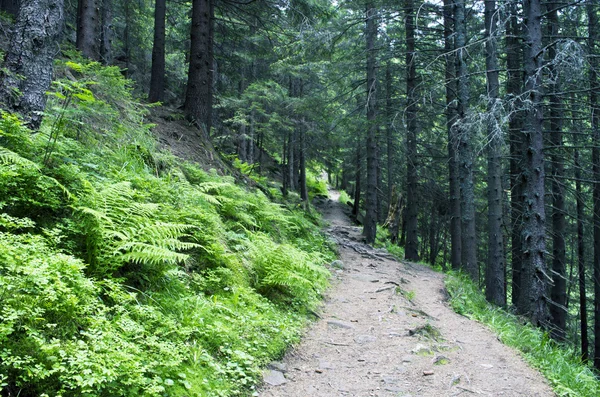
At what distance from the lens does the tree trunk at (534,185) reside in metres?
7.71

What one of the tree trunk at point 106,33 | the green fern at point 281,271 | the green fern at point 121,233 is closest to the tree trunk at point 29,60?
the green fern at point 121,233

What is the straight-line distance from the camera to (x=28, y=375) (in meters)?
2.34

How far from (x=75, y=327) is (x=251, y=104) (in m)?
18.4

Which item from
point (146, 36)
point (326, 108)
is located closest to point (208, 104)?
point (326, 108)

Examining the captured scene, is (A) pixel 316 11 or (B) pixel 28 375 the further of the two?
(A) pixel 316 11

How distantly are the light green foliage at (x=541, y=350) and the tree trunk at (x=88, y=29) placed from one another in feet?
34.7

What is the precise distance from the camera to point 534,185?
773 centimetres

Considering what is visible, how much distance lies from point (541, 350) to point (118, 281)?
6211 mm

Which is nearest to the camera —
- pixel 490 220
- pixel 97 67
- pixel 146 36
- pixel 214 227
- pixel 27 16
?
pixel 27 16

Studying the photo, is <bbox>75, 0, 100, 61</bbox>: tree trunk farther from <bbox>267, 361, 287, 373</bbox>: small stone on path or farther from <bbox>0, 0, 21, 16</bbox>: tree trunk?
<bbox>267, 361, 287, 373</bbox>: small stone on path

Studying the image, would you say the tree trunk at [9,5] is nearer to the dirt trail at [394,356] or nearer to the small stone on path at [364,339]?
the dirt trail at [394,356]

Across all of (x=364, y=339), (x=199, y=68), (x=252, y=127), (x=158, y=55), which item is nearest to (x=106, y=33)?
(x=158, y=55)

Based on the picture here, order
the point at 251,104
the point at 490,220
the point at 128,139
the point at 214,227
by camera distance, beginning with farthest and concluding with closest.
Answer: the point at 251,104, the point at 490,220, the point at 128,139, the point at 214,227

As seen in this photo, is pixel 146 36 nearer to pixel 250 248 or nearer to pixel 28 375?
pixel 250 248
